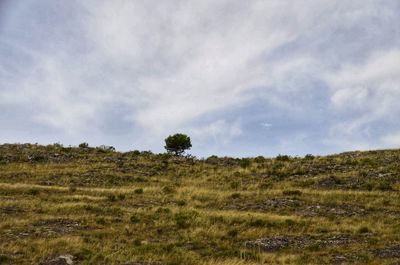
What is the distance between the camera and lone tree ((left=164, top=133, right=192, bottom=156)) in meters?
65.9

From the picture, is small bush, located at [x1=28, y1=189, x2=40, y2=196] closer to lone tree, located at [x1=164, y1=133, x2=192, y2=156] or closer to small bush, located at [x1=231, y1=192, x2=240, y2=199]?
small bush, located at [x1=231, y1=192, x2=240, y2=199]

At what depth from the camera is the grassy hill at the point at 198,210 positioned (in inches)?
738

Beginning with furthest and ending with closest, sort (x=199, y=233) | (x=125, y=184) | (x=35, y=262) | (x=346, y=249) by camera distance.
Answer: (x=125, y=184)
(x=199, y=233)
(x=346, y=249)
(x=35, y=262)

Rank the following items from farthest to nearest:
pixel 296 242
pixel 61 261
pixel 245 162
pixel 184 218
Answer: pixel 245 162 → pixel 184 218 → pixel 296 242 → pixel 61 261

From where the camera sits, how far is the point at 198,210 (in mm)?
28031

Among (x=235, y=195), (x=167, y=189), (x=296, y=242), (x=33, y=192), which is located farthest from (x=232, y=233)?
(x=33, y=192)

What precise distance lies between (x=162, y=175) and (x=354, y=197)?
695 inches

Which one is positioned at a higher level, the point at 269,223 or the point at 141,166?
the point at 141,166

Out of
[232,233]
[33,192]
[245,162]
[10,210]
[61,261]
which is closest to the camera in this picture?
[61,261]

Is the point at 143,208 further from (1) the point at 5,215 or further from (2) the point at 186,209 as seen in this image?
(1) the point at 5,215

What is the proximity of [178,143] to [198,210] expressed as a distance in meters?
38.2

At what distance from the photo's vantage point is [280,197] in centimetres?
3216

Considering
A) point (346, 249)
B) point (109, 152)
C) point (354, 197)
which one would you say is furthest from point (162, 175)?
point (346, 249)

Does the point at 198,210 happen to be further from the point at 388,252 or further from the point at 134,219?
the point at 388,252
